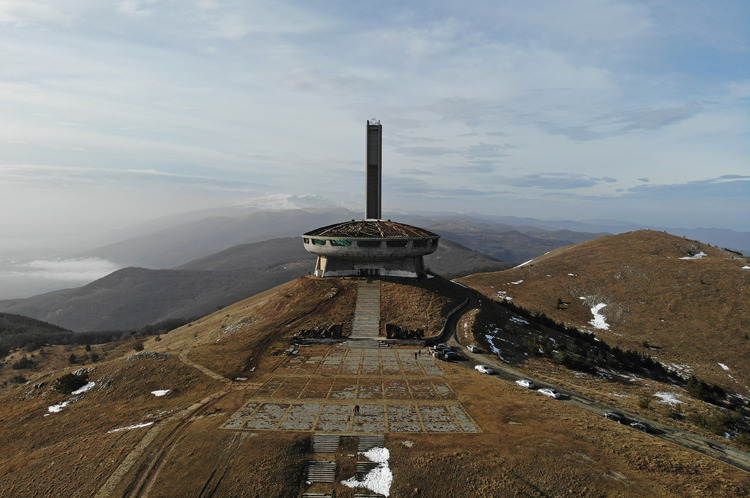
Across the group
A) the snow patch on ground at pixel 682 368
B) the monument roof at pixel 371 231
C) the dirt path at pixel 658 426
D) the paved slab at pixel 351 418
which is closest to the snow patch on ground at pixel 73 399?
the paved slab at pixel 351 418

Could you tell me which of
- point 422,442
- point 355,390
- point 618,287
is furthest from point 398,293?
point 618,287

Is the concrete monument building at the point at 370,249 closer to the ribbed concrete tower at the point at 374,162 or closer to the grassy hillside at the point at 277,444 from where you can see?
the ribbed concrete tower at the point at 374,162

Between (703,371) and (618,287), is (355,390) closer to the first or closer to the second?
(703,371)

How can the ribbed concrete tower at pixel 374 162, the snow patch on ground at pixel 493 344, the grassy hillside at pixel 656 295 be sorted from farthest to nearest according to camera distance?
1. the ribbed concrete tower at pixel 374 162
2. the grassy hillside at pixel 656 295
3. the snow patch on ground at pixel 493 344

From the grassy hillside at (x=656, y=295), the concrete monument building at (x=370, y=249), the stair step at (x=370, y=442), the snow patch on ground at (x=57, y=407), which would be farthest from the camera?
the grassy hillside at (x=656, y=295)

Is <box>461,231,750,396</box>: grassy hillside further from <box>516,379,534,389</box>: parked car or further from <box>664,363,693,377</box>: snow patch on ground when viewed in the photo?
<box>516,379,534,389</box>: parked car

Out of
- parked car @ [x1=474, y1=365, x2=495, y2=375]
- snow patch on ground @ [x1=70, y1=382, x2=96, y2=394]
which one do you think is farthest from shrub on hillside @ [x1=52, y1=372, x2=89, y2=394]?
parked car @ [x1=474, y1=365, x2=495, y2=375]

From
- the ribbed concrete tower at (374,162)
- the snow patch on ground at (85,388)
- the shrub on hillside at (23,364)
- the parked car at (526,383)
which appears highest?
the ribbed concrete tower at (374,162)
